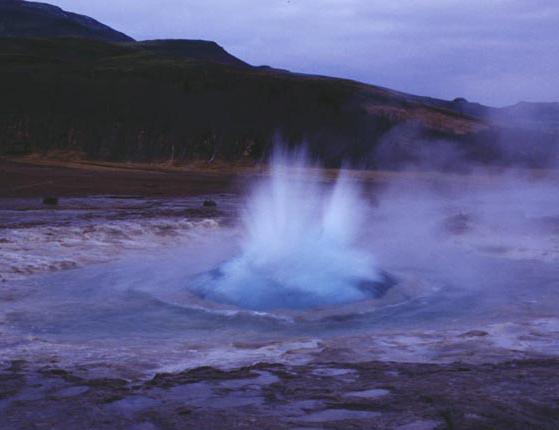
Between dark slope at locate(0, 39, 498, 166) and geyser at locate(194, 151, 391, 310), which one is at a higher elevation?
dark slope at locate(0, 39, 498, 166)

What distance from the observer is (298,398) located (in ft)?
11.5

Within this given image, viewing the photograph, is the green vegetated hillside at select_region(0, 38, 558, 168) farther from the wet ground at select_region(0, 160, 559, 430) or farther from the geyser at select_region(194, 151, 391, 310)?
the geyser at select_region(194, 151, 391, 310)

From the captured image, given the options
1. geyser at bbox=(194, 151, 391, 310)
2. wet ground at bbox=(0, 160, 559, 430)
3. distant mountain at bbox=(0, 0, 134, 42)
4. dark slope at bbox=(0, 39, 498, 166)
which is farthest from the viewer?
distant mountain at bbox=(0, 0, 134, 42)

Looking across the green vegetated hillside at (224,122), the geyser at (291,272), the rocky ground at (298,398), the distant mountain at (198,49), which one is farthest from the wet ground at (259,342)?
the distant mountain at (198,49)

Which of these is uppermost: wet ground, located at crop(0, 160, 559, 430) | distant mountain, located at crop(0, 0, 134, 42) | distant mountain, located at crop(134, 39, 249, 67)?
distant mountain, located at crop(0, 0, 134, 42)

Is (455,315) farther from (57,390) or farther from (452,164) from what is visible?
(452,164)

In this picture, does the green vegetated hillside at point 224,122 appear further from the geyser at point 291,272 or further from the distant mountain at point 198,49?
the distant mountain at point 198,49

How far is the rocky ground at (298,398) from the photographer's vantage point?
3156mm

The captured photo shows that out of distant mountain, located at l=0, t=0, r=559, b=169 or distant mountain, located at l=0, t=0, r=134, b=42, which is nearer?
distant mountain, located at l=0, t=0, r=559, b=169

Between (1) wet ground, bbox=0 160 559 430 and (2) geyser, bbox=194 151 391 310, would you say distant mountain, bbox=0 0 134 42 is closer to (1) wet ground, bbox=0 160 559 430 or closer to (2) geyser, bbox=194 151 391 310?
(1) wet ground, bbox=0 160 559 430

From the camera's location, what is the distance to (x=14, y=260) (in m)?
7.93

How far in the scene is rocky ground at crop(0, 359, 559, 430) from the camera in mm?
3156

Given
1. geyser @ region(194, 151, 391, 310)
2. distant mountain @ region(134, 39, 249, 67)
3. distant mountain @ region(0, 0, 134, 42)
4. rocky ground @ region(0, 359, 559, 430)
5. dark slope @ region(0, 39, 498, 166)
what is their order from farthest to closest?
1. distant mountain @ region(0, 0, 134, 42)
2. distant mountain @ region(134, 39, 249, 67)
3. dark slope @ region(0, 39, 498, 166)
4. geyser @ region(194, 151, 391, 310)
5. rocky ground @ region(0, 359, 559, 430)

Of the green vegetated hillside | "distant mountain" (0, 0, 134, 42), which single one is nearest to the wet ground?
the green vegetated hillside
